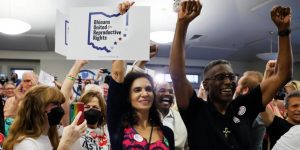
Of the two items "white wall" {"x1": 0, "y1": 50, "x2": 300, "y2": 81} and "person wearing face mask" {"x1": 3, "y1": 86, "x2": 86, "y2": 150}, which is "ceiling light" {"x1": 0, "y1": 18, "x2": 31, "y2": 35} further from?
"white wall" {"x1": 0, "y1": 50, "x2": 300, "y2": 81}

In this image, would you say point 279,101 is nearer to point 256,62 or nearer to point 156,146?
point 156,146

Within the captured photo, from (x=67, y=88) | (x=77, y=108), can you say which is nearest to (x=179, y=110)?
(x=77, y=108)

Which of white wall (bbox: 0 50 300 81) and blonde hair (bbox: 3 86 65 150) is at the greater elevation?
white wall (bbox: 0 50 300 81)

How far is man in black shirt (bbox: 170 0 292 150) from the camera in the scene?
170 centimetres

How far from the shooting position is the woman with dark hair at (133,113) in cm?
190

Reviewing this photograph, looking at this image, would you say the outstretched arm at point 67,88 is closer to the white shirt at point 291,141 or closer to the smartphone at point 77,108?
the smartphone at point 77,108

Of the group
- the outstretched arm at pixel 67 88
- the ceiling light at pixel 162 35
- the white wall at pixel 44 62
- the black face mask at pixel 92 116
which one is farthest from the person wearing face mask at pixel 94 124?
the white wall at pixel 44 62

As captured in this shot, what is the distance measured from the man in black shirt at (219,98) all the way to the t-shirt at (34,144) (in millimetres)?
733

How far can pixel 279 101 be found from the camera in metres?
3.48

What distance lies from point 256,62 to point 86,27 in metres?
9.29

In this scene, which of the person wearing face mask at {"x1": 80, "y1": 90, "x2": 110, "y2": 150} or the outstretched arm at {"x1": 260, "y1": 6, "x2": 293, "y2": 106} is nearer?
the outstretched arm at {"x1": 260, "y1": 6, "x2": 293, "y2": 106}

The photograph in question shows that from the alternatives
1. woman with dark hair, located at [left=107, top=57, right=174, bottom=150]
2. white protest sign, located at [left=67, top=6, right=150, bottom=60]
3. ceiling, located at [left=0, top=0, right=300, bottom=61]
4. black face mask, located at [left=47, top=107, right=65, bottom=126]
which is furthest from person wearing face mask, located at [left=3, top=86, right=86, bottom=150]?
ceiling, located at [left=0, top=0, right=300, bottom=61]

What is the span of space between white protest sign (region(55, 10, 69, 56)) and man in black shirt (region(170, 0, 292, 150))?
867mm

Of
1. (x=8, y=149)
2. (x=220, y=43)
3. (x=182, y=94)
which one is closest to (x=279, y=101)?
(x=182, y=94)
